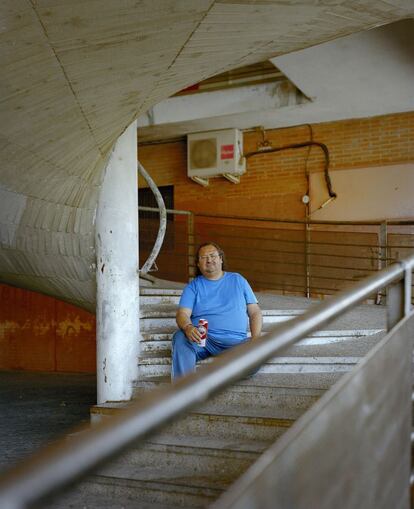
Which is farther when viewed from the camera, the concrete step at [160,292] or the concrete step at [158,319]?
the concrete step at [160,292]

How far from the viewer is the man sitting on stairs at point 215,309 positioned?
13.4 ft

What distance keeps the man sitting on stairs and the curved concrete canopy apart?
3.05 ft

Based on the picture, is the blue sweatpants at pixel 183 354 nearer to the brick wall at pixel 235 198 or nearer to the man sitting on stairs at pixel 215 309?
the man sitting on stairs at pixel 215 309

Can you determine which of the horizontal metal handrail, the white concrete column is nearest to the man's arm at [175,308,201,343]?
the white concrete column

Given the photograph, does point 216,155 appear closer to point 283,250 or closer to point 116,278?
point 283,250

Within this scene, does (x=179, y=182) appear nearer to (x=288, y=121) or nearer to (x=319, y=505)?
(x=288, y=121)

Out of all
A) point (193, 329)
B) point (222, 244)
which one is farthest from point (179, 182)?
point (193, 329)

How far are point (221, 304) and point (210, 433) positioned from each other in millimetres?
878

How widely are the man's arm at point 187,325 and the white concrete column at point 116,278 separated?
23.4 inches

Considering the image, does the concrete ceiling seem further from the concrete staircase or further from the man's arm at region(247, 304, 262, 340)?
the man's arm at region(247, 304, 262, 340)

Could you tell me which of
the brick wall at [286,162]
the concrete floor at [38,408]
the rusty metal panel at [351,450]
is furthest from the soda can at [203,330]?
the brick wall at [286,162]

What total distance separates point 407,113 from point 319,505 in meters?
7.86

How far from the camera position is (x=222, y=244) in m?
8.80

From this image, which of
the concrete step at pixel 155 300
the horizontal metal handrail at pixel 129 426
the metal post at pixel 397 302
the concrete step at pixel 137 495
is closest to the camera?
the horizontal metal handrail at pixel 129 426
